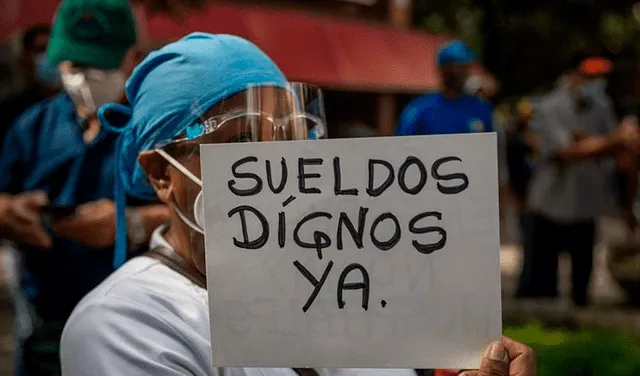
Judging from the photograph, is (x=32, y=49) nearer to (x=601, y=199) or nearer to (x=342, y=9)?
(x=601, y=199)

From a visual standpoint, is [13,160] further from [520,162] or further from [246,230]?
[520,162]

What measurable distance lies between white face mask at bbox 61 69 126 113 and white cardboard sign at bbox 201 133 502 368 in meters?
1.99

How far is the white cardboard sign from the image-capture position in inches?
68.1

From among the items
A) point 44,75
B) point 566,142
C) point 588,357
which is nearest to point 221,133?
point 588,357

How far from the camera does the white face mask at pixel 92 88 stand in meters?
3.69

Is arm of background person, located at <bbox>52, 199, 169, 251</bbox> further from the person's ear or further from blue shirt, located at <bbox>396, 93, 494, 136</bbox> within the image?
blue shirt, located at <bbox>396, 93, 494, 136</bbox>

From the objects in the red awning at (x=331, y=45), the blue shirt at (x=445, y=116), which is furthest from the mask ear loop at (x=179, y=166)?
the red awning at (x=331, y=45)

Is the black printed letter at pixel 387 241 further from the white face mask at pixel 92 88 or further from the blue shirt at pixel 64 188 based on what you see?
the white face mask at pixel 92 88

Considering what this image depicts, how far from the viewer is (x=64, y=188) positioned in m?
3.63

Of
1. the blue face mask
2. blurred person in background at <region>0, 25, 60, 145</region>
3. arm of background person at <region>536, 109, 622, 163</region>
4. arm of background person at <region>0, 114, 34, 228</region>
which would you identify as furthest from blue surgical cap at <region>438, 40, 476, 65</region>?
arm of background person at <region>0, 114, 34, 228</region>

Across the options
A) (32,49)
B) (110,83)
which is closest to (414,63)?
(32,49)

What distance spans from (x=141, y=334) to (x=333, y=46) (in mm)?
16119

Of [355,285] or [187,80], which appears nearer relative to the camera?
[355,285]

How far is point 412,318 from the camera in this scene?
175 centimetres
